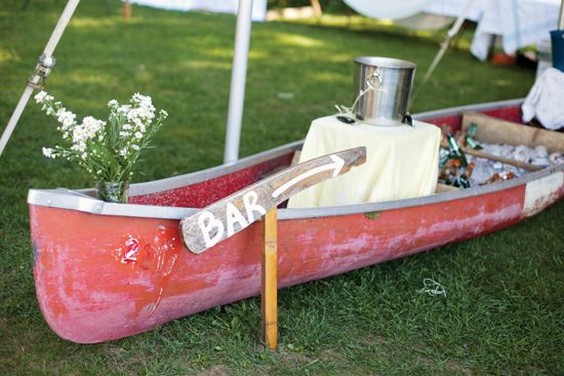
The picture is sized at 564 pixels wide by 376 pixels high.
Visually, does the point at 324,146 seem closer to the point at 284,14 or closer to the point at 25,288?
the point at 25,288

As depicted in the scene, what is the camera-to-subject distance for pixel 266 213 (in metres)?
3.20

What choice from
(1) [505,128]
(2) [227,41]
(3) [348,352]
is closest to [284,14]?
(2) [227,41]

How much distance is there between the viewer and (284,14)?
575 inches

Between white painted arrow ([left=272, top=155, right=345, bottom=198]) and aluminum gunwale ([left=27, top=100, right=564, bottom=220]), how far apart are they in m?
0.18

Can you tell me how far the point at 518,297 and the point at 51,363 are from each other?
92.3 inches

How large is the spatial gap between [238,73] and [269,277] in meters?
1.62

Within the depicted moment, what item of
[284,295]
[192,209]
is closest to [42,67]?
[192,209]

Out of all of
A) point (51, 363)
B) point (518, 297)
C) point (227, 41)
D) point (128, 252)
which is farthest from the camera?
point (227, 41)

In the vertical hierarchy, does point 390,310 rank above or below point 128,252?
below

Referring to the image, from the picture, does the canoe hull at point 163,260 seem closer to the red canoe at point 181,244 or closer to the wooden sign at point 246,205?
the red canoe at point 181,244

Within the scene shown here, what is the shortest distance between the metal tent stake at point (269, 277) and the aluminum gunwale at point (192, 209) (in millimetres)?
140

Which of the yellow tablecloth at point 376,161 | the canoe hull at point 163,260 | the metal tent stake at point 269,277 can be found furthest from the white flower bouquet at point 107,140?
the yellow tablecloth at point 376,161

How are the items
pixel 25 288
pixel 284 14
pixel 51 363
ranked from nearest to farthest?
pixel 51 363 → pixel 25 288 → pixel 284 14

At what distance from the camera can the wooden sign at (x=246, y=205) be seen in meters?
3.01
